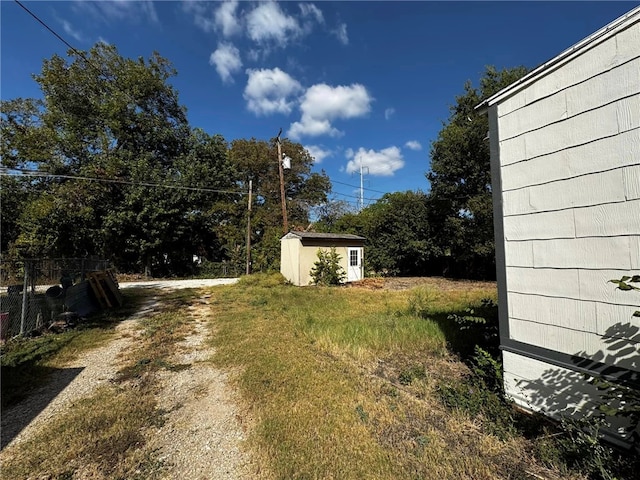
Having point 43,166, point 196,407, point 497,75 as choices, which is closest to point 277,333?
point 196,407

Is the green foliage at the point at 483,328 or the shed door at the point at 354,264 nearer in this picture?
the green foliage at the point at 483,328

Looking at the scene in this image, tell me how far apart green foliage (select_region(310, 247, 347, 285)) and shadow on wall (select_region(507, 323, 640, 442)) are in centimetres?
1194

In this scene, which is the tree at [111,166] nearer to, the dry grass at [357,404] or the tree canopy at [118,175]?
the tree canopy at [118,175]

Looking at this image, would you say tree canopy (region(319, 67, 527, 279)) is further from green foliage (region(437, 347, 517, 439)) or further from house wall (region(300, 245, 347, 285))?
green foliage (region(437, 347, 517, 439))

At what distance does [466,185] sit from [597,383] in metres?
17.3

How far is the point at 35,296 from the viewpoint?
6410 mm

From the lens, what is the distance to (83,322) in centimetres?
696

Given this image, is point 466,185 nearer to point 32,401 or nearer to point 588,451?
point 588,451

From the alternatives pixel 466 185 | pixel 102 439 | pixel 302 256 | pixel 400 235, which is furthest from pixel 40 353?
pixel 466 185

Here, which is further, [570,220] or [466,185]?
[466,185]

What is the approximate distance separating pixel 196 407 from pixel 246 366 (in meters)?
1.12

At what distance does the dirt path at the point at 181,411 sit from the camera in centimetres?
235

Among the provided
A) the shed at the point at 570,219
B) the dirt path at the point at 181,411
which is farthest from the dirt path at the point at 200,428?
the shed at the point at 570,219

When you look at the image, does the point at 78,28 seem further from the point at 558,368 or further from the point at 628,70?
the point at 558,368
